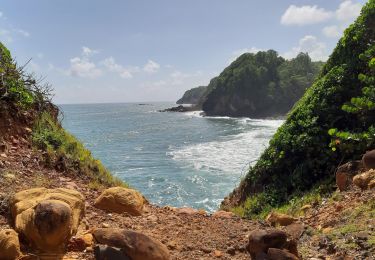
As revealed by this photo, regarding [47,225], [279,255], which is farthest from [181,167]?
[47,225]

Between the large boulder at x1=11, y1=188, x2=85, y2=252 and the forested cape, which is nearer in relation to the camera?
the large boulder at x1=11, y1=188, x2=85, y2=252

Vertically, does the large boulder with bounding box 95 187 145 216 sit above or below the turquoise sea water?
above

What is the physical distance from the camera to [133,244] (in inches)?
141

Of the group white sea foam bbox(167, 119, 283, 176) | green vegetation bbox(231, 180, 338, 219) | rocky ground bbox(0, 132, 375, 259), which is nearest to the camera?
rocky ground bbox(0, 132, 375, 259)

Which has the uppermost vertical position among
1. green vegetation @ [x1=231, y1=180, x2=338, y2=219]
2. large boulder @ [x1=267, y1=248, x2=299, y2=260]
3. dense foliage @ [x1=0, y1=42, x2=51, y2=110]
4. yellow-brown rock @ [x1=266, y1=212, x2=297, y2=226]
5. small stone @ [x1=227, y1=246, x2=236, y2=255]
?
dense foliage @ [x1=0, y1=42, x2=51, y2=110]

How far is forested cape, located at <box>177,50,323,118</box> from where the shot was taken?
7844 cm

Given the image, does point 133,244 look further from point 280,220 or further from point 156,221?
point 280,220

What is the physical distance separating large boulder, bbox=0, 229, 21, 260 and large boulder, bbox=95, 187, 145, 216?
73.4 inches

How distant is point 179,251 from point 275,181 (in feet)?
20.6

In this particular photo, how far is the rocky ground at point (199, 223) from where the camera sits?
4.21 metres

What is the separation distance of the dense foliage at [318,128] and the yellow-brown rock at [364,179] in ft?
7.45

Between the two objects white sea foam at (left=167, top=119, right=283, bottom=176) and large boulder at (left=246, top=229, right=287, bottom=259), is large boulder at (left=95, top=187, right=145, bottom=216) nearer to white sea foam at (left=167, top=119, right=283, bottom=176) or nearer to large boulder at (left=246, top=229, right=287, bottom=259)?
large boulder at (left=246, top=229, right=287, bottom=259)

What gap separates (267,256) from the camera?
3914 mm

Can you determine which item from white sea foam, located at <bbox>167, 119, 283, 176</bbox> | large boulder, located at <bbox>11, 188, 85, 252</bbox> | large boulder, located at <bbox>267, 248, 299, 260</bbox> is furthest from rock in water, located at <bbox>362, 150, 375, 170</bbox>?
white sea foam, located at <bbox>167, 119, 283, 176</bbox>
